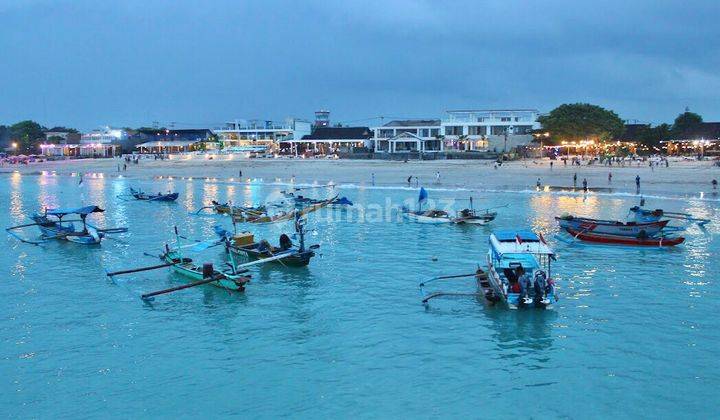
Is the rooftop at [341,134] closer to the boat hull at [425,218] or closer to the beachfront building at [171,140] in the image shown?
the beachfront building at [171,140]

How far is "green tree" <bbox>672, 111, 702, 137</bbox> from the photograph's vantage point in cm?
9312

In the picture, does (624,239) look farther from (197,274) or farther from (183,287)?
(183,287)

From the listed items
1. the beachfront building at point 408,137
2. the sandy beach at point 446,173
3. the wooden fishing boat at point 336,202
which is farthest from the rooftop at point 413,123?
the wooden fishing boat at point 336,202

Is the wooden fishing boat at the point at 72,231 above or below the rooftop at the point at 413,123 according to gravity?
below

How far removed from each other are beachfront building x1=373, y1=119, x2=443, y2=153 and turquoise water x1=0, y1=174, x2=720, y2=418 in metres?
64.8

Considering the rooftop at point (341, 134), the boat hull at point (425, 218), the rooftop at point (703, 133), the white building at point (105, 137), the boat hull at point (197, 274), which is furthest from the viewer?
the white building at point (105, 137)

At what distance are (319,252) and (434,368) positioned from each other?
488 inches

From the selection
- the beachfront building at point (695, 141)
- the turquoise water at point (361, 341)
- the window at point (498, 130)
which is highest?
the window at point (498, 130)

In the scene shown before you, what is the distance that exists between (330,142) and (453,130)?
78.1 feet

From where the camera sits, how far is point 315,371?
12.5m

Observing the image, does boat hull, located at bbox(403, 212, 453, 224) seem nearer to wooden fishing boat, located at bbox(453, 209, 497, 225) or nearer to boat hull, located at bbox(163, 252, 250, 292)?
wooden fishing boat, located at bbox(453, 209, 497, 225)

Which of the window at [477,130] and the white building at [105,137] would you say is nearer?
the window at [477,130]

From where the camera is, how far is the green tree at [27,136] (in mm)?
123000

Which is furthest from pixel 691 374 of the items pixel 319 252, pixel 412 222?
pixel 412 222
